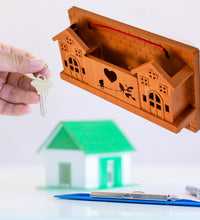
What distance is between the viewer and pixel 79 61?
4.25 feet

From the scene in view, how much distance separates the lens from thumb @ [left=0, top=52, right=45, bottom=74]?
1.21 metres

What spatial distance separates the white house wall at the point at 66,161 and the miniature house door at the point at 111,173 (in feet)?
0.25

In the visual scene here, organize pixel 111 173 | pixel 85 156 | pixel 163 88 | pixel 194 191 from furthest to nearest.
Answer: pixel 111 173 → pixel 85 156 → pixel 194 191 → pixel 163 88

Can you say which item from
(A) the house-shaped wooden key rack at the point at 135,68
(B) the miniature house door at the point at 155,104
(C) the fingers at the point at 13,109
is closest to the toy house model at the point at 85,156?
(C) the fingers at the point at 13,109

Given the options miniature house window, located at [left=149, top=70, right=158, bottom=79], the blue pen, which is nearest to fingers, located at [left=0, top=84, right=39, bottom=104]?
miniature house window, located at [left=149, top=70, right=158, bottom=79]

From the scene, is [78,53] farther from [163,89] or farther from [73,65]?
[163,89]

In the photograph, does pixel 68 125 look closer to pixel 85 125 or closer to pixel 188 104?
pixel 85 125

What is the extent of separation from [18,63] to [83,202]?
0.40 metres

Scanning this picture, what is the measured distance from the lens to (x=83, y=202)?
1272mm

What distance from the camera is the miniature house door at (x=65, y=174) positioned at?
1.67 metres

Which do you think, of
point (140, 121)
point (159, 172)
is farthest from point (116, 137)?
point (140, 121)

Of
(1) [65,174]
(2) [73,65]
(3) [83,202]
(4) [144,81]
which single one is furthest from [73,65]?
(1) [65,174]

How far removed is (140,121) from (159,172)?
427 millimetres

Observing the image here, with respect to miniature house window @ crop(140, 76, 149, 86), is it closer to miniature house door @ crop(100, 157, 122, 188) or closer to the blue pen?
the blue pen
